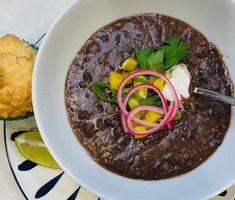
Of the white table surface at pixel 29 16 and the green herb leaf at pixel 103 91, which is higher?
Answer: the white table surface at pixel 29 16

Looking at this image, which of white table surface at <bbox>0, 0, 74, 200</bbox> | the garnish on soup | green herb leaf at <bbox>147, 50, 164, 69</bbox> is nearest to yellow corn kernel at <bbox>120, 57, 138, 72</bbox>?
the garnish on soup

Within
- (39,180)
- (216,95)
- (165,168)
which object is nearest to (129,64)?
(216,95)

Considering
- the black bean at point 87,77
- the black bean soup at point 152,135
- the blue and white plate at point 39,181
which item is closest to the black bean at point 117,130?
the black bean soup at point 152,135

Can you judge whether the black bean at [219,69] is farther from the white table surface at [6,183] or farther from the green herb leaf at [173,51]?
the white table surface at [6,183]

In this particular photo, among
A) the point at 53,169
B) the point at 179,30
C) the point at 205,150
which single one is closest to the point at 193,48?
the point at 179,30

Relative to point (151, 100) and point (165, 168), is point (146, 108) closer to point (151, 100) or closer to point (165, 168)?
point (151, 100)

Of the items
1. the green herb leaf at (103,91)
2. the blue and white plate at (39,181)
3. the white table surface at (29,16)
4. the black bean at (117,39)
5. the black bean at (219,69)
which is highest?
the white table surface at (29,16)
